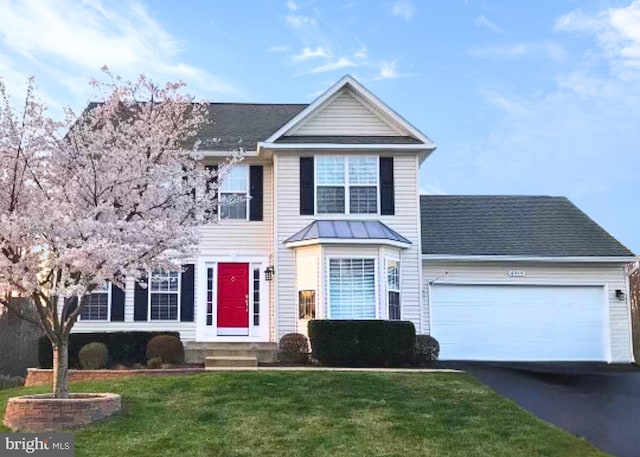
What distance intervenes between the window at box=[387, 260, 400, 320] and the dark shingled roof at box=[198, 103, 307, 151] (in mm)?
4765

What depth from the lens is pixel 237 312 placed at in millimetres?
17750

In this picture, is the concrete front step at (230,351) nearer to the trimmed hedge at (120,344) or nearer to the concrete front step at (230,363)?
the concrete front step at (230,363)

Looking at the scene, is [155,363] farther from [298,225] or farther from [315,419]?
[315,419]

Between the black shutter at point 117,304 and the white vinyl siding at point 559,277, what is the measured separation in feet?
25.0

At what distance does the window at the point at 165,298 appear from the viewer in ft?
58.1

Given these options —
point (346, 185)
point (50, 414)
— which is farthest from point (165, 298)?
point (50, 414)

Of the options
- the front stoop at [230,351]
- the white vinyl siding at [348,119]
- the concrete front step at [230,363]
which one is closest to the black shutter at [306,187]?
the white vinyl siding at [348,119]

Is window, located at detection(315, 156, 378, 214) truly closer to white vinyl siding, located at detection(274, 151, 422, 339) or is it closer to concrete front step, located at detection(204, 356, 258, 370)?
white vinyl siding, located at detection(274, 151, 422, 339)

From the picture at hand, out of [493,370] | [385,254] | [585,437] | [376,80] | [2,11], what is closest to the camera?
[585,437]

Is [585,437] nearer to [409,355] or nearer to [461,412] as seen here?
[461,412]

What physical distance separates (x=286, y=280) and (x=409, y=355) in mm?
3538

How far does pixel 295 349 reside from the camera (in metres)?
16.0

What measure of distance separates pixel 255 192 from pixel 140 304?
3.94 metres

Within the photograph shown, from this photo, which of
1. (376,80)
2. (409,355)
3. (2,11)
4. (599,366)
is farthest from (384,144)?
(2,11)
